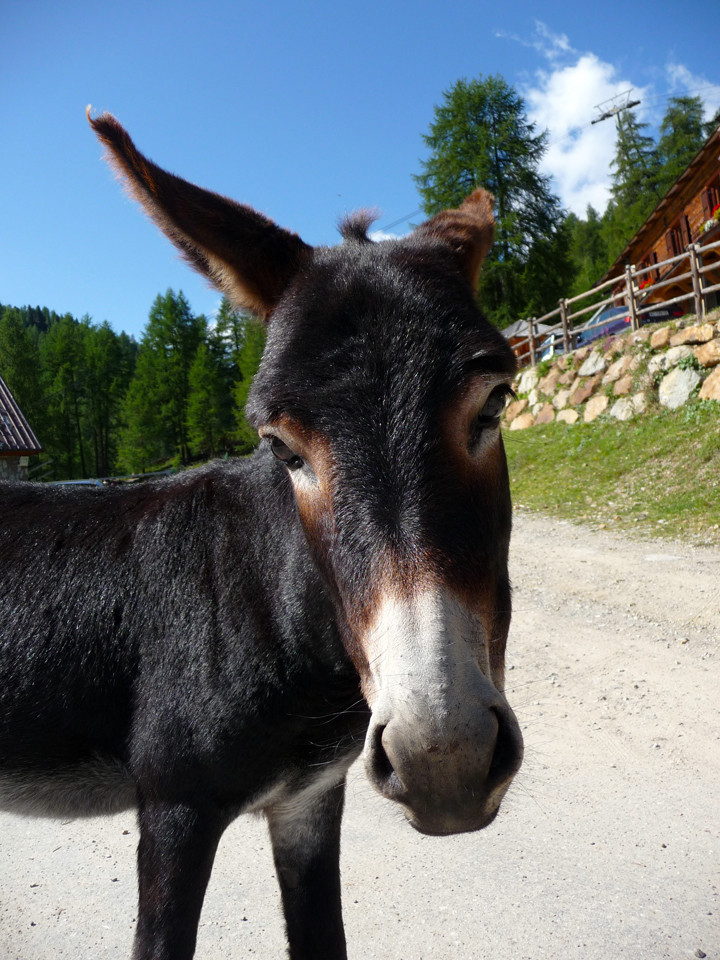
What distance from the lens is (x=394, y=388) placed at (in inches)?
64.9

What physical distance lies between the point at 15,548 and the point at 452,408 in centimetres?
181

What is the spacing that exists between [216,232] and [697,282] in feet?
52.4

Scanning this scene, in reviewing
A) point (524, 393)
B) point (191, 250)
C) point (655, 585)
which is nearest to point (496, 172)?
point (524, 393)

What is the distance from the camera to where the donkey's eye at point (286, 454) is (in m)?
1.88

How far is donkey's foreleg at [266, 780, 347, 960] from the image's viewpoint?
2367 millimetres

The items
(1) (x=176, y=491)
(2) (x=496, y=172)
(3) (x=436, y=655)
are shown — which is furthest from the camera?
(2) (x=496, y=172)

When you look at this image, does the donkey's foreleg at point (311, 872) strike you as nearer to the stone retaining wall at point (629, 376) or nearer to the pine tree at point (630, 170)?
the stone retaining wall at point (629, 376)

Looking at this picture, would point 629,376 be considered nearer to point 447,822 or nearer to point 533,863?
point 533,863

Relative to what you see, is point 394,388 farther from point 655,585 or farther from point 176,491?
point 655,585

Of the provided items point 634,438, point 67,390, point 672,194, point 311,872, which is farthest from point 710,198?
point 67,390

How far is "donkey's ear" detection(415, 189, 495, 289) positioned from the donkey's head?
0.12 meters

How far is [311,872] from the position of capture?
2.44 metres

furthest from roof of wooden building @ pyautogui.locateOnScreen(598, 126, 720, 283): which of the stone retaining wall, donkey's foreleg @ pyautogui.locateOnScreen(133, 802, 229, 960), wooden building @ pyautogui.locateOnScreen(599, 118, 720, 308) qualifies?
donkey's foreleg @ pyautogui.locateOnScreen(133, 802, 229, 960)

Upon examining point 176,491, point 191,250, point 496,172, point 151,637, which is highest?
point 496,172
